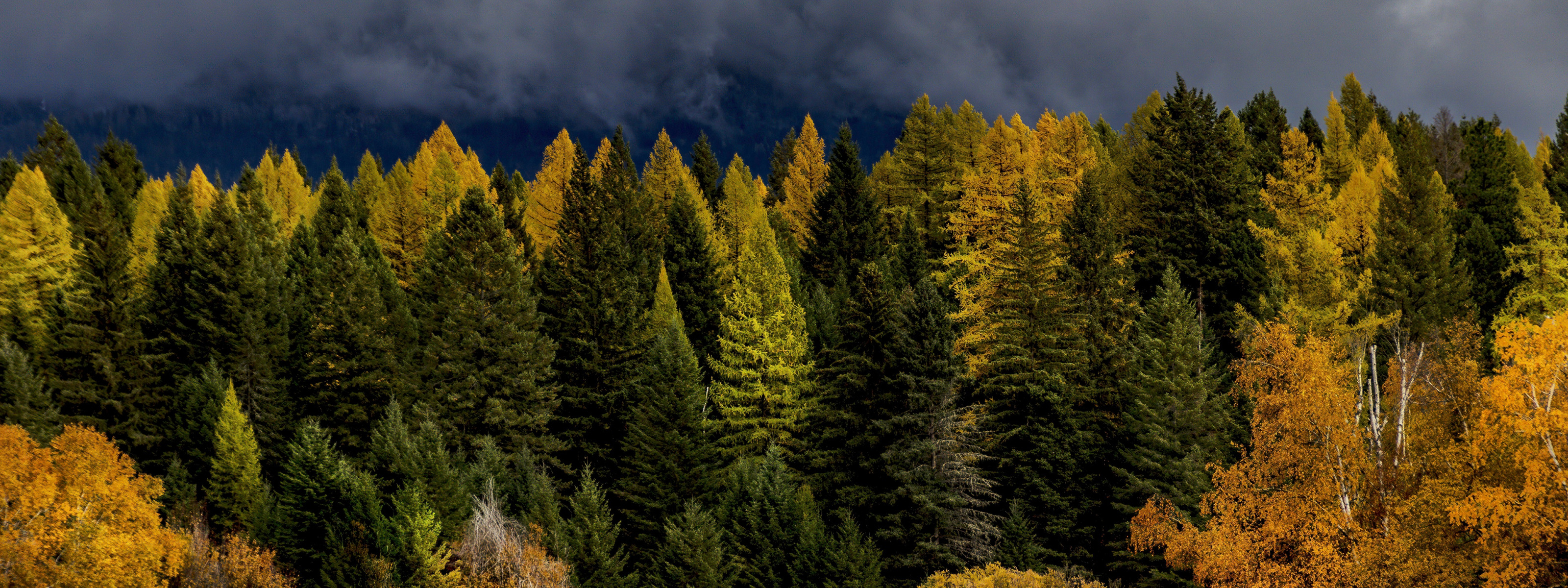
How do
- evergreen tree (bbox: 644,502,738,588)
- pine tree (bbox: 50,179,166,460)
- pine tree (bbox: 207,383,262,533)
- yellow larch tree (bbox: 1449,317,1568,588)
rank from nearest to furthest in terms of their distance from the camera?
yellow larch tree (bbox: 1449,317,1568,588)
evergreen tree (bbox: 644,502,738,588)
pine tree (bbox: 207,383,262,533)
pine tree (bbox: 50,179,166,460)

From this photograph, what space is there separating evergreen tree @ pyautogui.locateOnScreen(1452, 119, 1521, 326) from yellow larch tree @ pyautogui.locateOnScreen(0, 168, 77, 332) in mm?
76513

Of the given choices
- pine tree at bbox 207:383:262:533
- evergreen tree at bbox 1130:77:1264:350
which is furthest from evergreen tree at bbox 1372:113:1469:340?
pine tree at bbox 207:383:262:533

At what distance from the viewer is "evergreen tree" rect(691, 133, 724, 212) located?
83.4 meters

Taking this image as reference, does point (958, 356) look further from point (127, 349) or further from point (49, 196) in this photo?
point (49, 196)

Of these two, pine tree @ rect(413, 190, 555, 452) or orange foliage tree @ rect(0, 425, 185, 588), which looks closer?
orange foliage tree @ rect(0, 425, 185, 588)

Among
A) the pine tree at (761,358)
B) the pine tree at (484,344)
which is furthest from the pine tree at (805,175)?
the pine tree at (484,344)

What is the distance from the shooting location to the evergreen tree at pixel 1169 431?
32312 millimetres

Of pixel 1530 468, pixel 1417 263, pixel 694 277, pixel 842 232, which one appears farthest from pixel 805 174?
pixel 1530 468

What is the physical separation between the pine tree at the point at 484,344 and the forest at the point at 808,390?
187mm

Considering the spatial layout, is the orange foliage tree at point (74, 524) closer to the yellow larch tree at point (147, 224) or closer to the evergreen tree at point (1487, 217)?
the yellow larch tree at point (147, 224)

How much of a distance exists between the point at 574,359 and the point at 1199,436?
2842cm

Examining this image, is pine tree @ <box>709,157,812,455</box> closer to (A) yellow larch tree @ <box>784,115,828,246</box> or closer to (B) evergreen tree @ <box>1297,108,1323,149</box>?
(A) yellow larch tree @ <box>784,115,828,246</box>

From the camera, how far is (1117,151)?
243ft

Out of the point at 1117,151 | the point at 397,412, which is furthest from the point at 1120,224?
the point at 397,412
